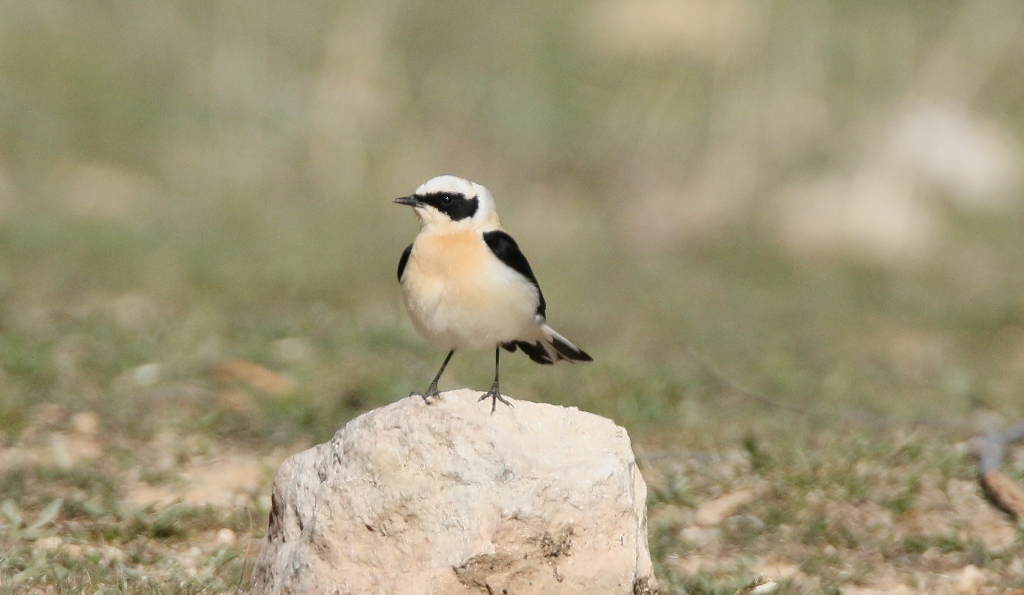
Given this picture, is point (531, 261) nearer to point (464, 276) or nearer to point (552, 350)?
point (552, 350)

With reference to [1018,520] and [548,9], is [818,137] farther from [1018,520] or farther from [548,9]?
[1018,520]

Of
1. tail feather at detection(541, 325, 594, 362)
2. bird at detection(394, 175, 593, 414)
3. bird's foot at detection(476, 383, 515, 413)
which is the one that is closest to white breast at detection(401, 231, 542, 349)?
bird at detection(394, 175, 593, 414)

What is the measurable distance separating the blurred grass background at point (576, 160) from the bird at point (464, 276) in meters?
3.78

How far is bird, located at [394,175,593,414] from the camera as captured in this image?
4.45 meters

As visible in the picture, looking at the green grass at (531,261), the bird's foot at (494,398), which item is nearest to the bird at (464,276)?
the bird's foot at (494,398)

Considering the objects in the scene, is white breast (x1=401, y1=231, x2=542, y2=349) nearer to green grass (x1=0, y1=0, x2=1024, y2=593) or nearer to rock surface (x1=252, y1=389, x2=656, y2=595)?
rock surface (x1=252, y1=389, x2=656, y2=595)

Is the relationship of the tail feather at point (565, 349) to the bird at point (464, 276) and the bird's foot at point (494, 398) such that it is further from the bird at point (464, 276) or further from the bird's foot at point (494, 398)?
the bird's foot at point (494, 398)

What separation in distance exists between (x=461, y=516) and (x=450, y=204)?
1.38 metres

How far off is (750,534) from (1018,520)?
106 centimetres

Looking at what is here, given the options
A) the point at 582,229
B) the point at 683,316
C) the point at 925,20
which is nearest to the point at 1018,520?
the point at 683,316

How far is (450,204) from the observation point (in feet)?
15.4

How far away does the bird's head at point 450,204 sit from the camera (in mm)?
4684

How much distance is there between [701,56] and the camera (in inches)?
480

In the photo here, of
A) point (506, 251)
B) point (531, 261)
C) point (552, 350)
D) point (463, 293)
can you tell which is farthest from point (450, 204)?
point (531, 261)
